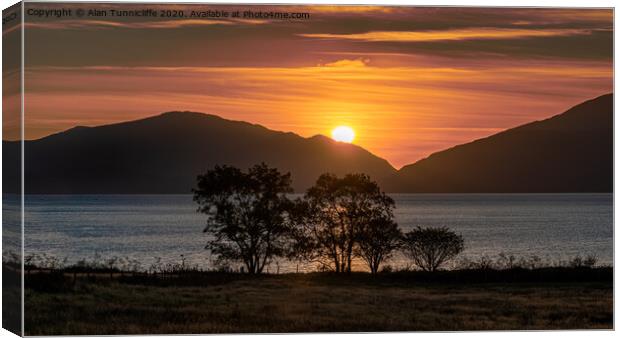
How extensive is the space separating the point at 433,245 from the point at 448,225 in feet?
1.73

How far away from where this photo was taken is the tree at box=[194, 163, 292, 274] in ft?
86.6

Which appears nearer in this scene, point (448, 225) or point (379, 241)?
point (448, 225)

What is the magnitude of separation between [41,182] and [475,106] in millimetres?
6388

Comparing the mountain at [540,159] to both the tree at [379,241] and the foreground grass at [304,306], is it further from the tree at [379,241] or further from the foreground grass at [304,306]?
the foreground grass at [304,306]

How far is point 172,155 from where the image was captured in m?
25.6

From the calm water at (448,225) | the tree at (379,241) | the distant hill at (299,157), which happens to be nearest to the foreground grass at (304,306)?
the calm water at (448,225)

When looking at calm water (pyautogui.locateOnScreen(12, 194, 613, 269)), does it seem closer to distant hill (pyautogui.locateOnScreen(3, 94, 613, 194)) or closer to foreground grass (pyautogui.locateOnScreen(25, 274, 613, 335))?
distant hill (pyautogui.locateOnScreen(3, 94, 613, 194))

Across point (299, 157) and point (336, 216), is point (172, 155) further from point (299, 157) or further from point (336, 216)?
point (336, 216)

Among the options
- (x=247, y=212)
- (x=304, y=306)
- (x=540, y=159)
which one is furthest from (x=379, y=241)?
(x=540, y=159)

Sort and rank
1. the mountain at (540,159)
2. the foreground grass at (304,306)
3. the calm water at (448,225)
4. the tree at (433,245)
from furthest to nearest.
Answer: the tree at (433,245) < the mountain at (540,159) < the calm water at (448,225) < the foreground grass at (304,306)

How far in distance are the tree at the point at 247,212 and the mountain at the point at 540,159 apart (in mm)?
1926

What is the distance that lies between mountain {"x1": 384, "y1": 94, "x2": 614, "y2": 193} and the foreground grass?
5.05ft

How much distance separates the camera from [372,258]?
89.6 feet

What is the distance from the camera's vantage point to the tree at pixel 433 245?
87.2ft
